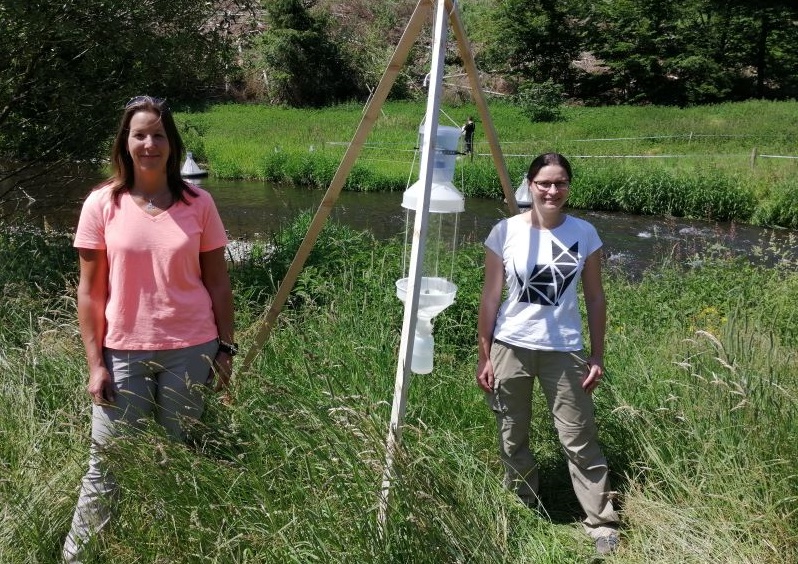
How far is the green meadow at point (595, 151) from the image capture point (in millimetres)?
16703

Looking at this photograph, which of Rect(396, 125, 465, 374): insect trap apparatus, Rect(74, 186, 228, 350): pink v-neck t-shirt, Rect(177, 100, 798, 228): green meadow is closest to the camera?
Rect(74, 186, 228, 350): pink v-neck t-shirt

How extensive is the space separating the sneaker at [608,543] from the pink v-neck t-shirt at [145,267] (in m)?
1.60

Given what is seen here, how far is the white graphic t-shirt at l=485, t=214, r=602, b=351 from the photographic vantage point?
107 inches

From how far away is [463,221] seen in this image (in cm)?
1537

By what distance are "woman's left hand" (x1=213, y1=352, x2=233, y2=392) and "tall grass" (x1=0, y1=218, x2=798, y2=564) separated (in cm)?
7

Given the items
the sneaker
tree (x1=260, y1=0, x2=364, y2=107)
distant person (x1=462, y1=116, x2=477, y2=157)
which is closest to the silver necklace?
distant person (x1=462, y1=116, x2=477, y2=157)

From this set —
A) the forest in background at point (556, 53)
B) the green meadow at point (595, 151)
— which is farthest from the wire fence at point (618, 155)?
the forest in background at point (556, 53)

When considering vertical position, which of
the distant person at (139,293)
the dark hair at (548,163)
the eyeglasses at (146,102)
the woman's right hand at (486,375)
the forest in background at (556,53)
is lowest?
the woman's right hand at (486,375)

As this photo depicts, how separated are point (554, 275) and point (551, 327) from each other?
0.19 m

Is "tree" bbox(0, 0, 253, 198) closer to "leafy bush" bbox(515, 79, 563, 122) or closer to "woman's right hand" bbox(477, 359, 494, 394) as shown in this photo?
"woman's right hand" bbox(477, 359, 494, 394)

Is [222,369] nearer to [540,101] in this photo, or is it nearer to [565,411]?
[565,411]

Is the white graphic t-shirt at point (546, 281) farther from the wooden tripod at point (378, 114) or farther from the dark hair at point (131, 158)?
the dark hair at point (131, 158)

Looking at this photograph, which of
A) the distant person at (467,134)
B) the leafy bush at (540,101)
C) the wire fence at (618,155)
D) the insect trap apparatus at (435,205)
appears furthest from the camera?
the leafy bush at (540,101)

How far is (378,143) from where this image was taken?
86.0ft
